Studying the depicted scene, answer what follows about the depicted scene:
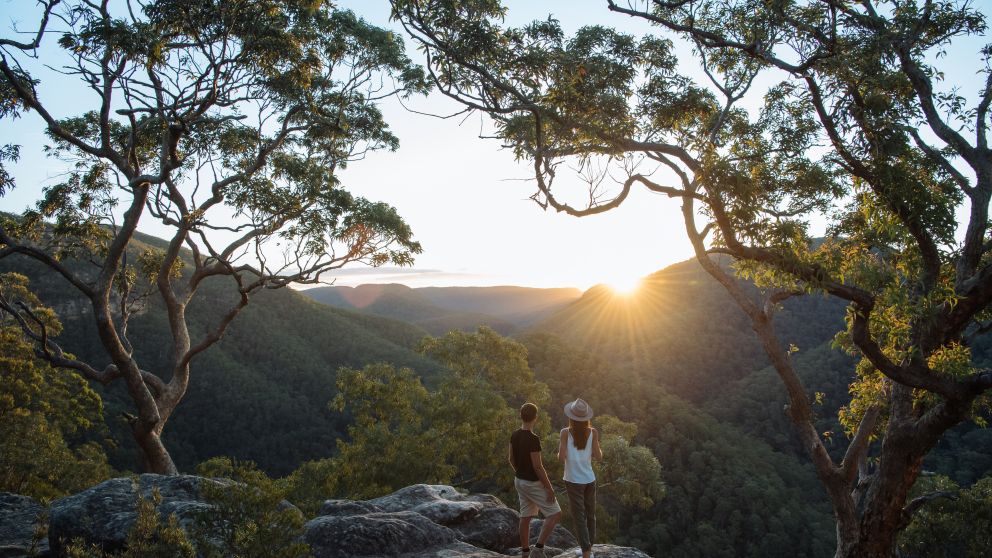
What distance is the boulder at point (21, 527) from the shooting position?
20.6ft

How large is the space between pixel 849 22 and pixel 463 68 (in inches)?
227

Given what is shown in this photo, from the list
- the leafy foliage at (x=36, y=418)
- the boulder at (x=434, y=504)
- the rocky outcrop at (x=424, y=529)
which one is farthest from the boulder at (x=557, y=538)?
the leafy foliage at (x=36, y=418)

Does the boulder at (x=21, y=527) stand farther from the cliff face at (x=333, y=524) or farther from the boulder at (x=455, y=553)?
the boulder at (x=455, y=553)

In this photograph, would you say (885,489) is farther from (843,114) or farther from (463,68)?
(463,68)

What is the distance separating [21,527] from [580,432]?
712 cm

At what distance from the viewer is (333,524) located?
6.75 metres

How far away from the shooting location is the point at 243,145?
50.0ft

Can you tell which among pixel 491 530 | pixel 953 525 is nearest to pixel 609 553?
pixel 491 530

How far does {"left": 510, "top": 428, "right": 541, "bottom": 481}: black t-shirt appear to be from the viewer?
667 centimetres

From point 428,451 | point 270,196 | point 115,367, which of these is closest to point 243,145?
point 270,196

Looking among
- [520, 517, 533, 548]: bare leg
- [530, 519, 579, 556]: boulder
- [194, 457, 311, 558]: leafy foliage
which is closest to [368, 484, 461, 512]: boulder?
[530, 519, 579, 556]: boulder

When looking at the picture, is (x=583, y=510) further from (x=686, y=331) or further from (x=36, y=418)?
(x=686, y=331)

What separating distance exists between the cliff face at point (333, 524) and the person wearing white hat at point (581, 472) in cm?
68

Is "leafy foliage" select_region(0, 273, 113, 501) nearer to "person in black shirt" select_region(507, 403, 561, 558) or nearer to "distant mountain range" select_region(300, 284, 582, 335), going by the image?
"person in black shirt" select_region(507, 403, 561, 558)
